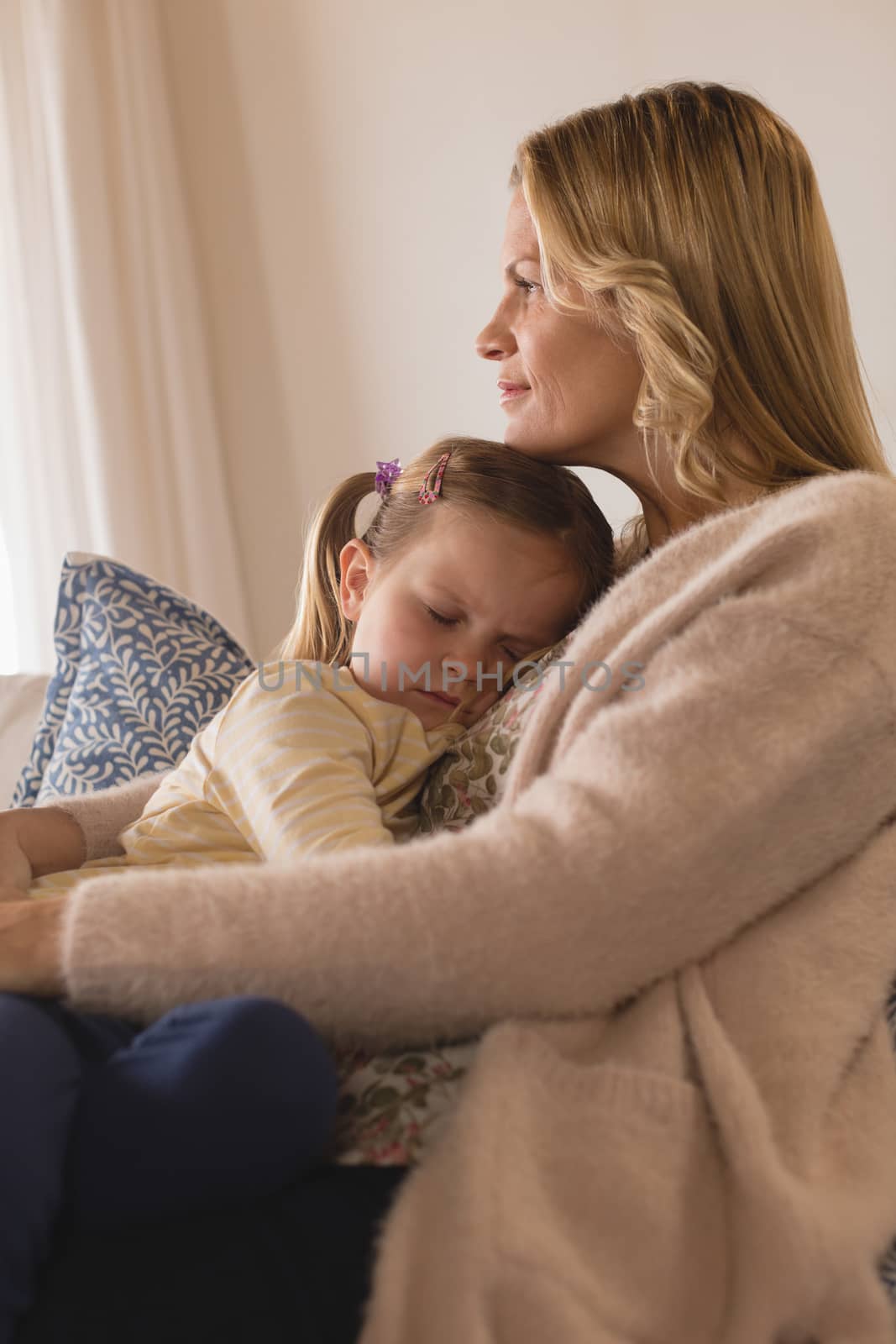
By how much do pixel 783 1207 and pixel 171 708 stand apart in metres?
1.14

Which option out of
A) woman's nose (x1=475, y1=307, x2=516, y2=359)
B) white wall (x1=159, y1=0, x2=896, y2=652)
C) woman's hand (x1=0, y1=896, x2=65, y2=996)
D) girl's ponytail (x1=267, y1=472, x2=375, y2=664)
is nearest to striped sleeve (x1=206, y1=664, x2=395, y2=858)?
woman's hand (x1=0, y1=896, x2=65, y2=996)

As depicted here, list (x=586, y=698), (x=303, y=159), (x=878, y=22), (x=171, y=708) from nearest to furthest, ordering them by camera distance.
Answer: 1. (x=586, y=698)
2. (x=171, y=708)
3. (x=878, y=22)
4. (x=303, y=159)

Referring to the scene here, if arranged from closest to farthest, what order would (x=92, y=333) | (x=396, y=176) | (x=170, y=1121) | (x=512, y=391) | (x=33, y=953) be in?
(x=170, y=1121) < (x=33, y=953) < (x=512, y=391) < (x=396, y=176) < (x=92, y=333)

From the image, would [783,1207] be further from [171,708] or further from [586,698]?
[171,708]

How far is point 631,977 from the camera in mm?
870

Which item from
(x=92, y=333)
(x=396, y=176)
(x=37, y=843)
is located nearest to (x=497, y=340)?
(x=37, y=843)

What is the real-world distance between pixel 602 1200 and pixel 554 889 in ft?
0.63

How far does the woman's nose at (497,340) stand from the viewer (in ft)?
4.74

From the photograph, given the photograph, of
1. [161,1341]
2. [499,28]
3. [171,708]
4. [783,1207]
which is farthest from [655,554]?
[499,28]

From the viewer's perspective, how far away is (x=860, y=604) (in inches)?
36.7

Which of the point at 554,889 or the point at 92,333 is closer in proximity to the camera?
the point at 554,889

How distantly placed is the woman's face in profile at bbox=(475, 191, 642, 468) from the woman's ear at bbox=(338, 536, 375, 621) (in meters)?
0.22

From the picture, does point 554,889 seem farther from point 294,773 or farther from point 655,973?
point 294,773

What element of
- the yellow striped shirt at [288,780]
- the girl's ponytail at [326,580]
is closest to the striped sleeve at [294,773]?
the yellow striped shirt at [288,780]
